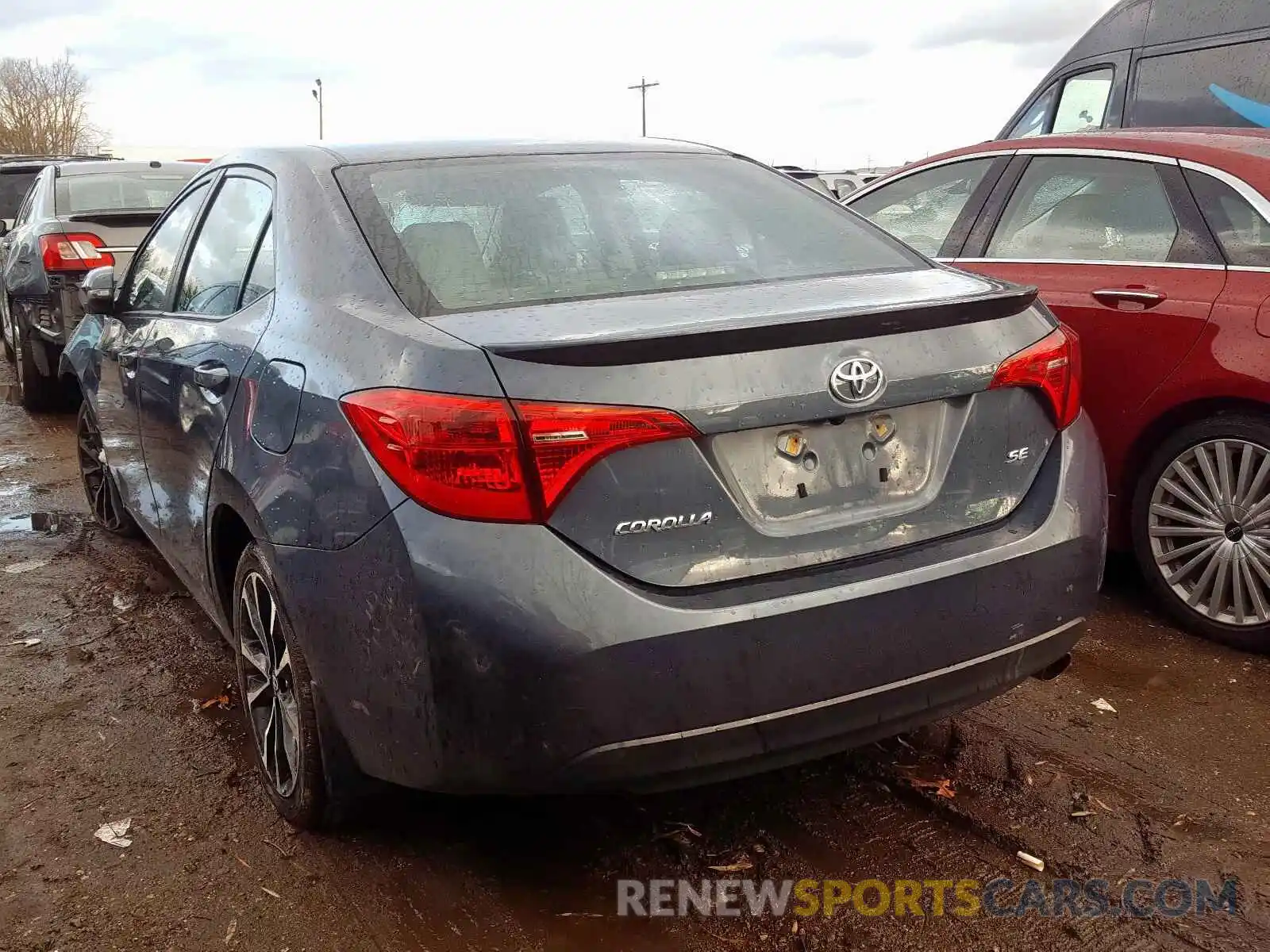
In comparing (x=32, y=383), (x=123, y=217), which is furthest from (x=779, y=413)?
(x=32, y=383)

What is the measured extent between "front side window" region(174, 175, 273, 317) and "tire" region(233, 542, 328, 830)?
2.52ft

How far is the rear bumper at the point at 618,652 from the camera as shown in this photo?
7.10ft

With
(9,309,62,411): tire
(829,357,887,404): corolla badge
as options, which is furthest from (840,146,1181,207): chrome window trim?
(9,309,62,411): tire

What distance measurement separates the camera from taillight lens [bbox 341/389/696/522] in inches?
85.6

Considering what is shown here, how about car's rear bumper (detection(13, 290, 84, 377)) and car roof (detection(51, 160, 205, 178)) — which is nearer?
car's rear bumper (detection(13, 290, 84, 377))

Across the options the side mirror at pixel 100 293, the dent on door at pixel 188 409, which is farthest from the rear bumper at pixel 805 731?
the side mirror at pixel 100 293

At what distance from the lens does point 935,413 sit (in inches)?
97.7

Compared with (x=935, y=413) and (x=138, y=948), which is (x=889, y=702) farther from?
(x=138, y=948)

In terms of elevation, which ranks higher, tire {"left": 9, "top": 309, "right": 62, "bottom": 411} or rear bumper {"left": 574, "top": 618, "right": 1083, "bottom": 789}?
rear bumper {"left": 574, "top": 618, "right": 1083, "bottom": 789}

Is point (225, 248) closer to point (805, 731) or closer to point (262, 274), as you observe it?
point (262, 274)

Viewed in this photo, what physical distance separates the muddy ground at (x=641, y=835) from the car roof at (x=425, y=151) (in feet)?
5.22

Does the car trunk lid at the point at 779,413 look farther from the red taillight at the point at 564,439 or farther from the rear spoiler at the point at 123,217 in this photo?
the rear spoiler at the point at 123,217

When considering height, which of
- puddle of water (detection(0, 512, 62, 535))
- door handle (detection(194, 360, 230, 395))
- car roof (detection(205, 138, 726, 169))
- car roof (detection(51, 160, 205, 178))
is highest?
car roof (detection(205, 138, 726, 169))

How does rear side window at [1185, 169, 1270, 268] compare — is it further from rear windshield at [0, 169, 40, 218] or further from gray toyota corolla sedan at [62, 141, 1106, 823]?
rear windshield at [0, 169, 40, 218]
